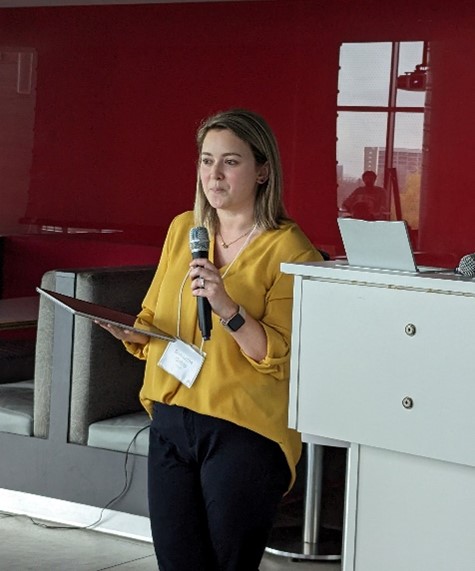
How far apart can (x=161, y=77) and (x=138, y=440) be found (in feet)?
8.51

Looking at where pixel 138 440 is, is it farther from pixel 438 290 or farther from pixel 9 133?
pixel 9 133

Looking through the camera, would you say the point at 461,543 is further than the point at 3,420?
No

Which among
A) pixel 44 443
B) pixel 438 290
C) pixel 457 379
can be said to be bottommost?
pixel 44 443

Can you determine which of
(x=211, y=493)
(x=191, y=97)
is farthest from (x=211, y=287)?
(x=191, y=97)

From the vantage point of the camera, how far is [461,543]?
95.0 inches

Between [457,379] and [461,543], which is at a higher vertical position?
[457,379]

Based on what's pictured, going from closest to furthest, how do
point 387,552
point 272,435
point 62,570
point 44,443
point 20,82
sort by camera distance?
1. point 387,552
2. point 272,435
3. point 62,570
4. point 44,443
5. point 20,82

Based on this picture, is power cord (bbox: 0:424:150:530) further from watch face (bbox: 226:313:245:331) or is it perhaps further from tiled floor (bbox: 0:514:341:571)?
watch face (bbox: 226:313:245:331)

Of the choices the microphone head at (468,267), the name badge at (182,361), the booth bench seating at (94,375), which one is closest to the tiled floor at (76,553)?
the booth bench seating at (94,375)

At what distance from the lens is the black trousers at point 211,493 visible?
9.15 ft

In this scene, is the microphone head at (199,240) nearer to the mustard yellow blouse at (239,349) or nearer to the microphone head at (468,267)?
the mustard yellow blouse at (239,349)

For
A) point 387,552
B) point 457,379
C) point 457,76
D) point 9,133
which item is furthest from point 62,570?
point 9,133

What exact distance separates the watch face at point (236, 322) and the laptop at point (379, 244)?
12.6 inches

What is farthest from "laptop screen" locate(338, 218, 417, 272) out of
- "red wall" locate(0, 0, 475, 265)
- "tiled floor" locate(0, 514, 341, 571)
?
"red wall" locate(0, 0, 475, 265)
